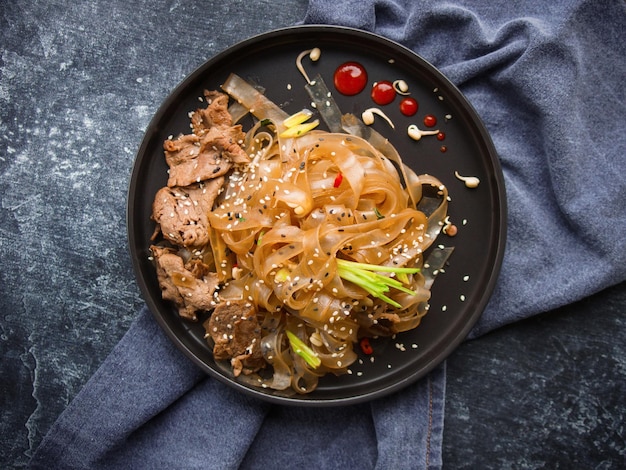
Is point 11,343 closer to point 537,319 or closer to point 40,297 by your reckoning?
Result: point 40,297

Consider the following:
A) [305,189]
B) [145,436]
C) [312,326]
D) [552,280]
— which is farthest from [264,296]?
[552,280]

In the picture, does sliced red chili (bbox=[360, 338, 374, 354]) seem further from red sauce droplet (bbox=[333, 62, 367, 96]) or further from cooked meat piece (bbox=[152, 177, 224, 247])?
red sauce droplet (bbox=[333, 62, 367, 96])

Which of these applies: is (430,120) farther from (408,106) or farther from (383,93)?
(383,93)

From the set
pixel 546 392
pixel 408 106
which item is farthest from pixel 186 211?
pixel 546 392

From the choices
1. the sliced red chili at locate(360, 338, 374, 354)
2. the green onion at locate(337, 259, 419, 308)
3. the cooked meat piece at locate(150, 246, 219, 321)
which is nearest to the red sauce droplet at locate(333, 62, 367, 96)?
the green onion at locate(337, 259, 419, 308)

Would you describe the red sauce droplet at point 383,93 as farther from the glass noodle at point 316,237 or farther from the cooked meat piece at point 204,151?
the cooked meat piece at point 204,151
